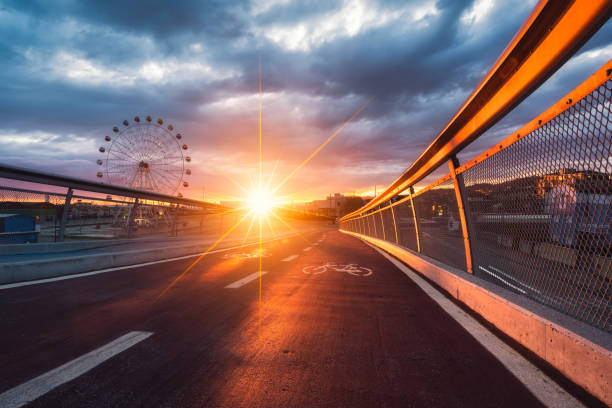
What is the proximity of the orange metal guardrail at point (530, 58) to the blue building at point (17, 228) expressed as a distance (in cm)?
1063

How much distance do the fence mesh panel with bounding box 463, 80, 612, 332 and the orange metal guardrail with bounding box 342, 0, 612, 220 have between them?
1.78 feet

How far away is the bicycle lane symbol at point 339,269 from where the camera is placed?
7.23 meters

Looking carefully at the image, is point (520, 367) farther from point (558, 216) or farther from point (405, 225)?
point (405, 225)

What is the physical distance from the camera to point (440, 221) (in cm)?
694

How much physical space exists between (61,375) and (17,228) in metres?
9.88

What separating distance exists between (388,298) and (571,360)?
2631 mm

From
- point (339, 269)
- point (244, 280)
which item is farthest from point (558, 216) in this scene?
point (339, 269)

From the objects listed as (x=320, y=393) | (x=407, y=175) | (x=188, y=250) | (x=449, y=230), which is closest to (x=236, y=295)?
(x=320, y=393)

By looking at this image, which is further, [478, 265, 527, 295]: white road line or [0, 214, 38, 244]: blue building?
[0, 214, 38, 244]: blue building

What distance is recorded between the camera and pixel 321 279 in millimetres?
6391

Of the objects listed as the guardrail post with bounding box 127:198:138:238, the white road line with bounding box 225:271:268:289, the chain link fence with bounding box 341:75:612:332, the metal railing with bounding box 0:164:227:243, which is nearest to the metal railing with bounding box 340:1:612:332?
the chain link fence with bounding box 341:75:612:332

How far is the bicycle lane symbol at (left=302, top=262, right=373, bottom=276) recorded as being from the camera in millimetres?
7230

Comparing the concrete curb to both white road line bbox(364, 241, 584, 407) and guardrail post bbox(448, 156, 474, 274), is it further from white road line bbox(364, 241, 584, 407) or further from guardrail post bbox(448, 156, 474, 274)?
guardrail post bbox(448, 156, 474, 274)

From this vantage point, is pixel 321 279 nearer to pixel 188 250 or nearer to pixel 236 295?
pixel 236 295
